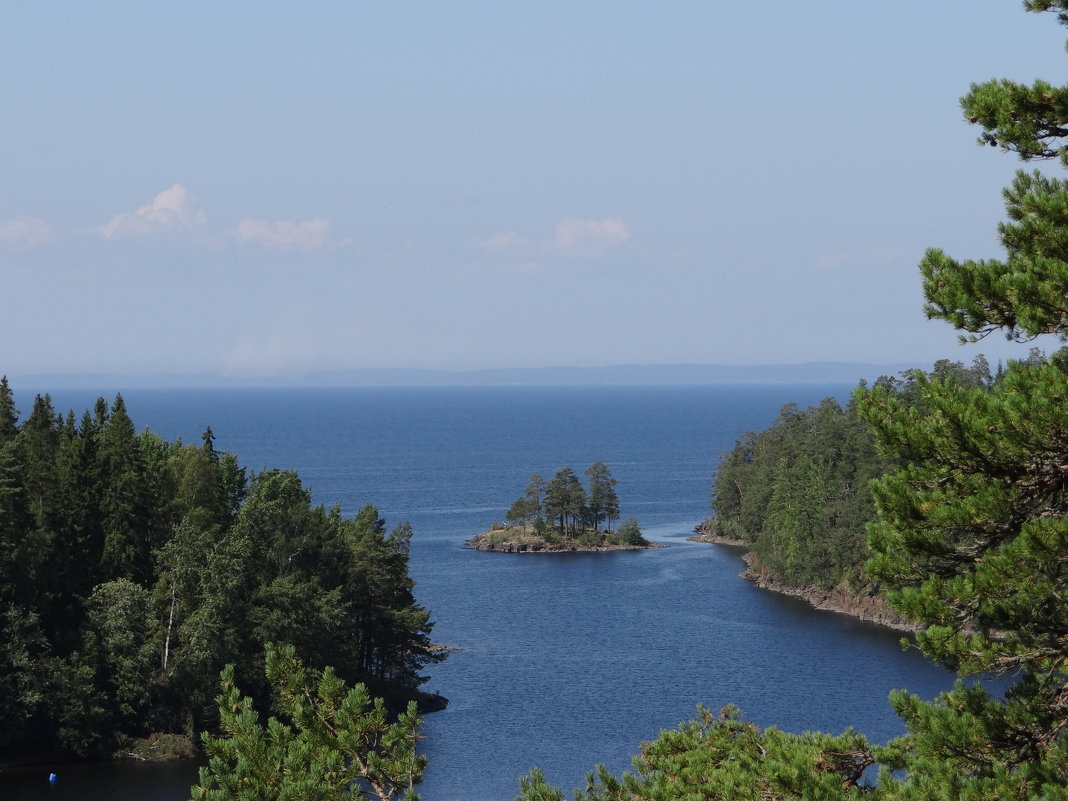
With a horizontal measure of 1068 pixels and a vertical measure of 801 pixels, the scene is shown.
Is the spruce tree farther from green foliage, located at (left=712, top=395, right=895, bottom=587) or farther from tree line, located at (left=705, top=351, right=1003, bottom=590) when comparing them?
green foliage, located at (left=712, top=395, right=895, bottom=587)

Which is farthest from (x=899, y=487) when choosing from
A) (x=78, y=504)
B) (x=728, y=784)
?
(x=78, y=504)

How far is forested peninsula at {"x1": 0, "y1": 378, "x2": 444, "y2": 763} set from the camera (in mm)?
46875

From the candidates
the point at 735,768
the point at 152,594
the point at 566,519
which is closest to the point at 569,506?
the point at 566,519

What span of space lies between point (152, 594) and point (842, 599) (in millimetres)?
49277

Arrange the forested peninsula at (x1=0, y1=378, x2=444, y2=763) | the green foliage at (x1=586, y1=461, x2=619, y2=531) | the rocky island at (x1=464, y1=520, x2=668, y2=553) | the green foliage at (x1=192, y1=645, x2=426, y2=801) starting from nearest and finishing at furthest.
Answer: the green foliage at (x1=192, y1=645, x2=426, y2=801) < the forested peninsula at (x1=0, y1=378, x2=444, y2=763) < the rocky island at (x1=464, y1=520, x2=668, y2=553) < the green foliage at (x1=586, y1=461, x2=619, y2=531)

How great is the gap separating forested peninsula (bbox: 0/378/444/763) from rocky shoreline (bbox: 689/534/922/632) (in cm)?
3072

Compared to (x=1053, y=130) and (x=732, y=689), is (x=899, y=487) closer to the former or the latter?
(x=1053, y=130)

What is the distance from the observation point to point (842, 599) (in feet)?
273

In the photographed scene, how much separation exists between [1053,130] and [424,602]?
72024 mm

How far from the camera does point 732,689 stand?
59719mm

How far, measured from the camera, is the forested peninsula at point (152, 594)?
4688 cm

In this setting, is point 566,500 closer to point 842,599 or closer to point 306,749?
point 842,599

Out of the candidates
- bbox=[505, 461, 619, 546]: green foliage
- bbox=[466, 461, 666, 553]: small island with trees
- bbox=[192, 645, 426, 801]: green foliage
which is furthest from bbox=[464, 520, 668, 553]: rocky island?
bbox=[192, 645, 426, 801]: green foliage

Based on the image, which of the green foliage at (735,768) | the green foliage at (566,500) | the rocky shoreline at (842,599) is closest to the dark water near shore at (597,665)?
the rocky shoreline at (842,599)
